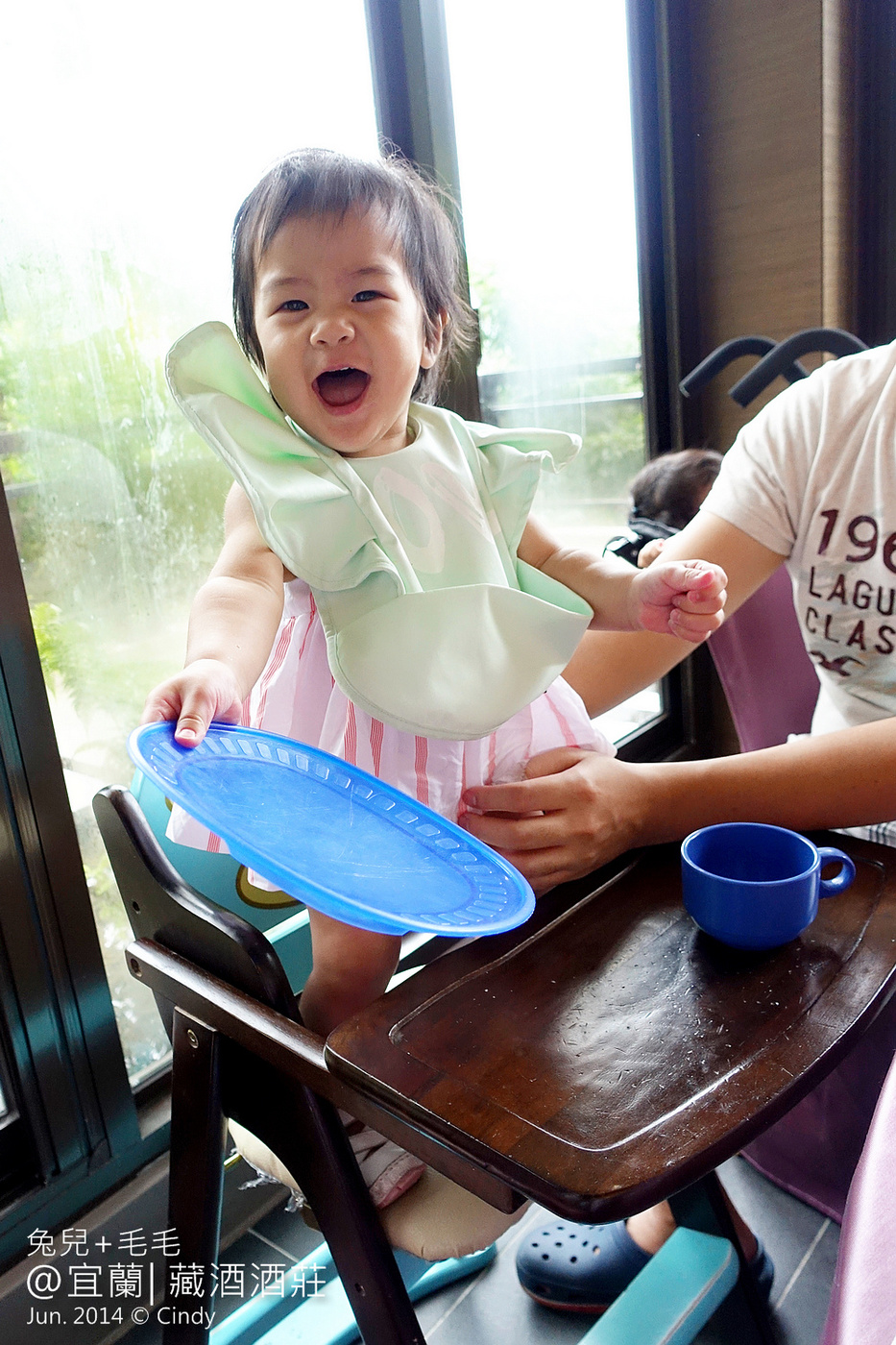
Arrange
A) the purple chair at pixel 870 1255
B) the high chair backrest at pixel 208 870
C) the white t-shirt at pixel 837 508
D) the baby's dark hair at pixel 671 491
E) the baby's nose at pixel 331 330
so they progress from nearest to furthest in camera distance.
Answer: the purple chair at pixel 870 1255 → the baby's nose at pixel 331 330 → the high chair backrest at pixel 208 870 → the white t-shirt at pixel 837 508 → the baby's dark hair at pixel 671 491

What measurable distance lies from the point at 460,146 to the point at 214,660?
1.53 metres

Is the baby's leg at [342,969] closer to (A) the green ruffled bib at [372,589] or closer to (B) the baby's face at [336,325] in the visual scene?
(A) the green ruffled bib at [372,589]

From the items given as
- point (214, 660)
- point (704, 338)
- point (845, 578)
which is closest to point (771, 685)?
point (845, 578)

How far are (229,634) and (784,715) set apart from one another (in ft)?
3.14

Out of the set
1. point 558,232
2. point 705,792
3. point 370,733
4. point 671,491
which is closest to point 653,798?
point 705,792

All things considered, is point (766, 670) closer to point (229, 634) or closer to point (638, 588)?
point (638, 588)

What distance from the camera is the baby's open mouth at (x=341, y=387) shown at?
0.90 m

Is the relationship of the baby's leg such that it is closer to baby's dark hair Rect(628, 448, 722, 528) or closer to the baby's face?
the baby's face

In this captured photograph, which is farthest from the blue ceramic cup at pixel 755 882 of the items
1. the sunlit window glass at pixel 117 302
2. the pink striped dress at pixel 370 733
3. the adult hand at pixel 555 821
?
the sunlit window glass at pixel 117 302

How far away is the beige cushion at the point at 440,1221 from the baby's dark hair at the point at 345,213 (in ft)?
2.79

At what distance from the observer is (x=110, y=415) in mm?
Result: 1360

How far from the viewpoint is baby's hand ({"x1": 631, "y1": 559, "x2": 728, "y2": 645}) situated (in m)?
0.87

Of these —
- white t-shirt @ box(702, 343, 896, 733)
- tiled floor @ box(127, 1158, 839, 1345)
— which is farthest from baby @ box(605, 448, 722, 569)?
tiled floor @ box(127, 1158, 839, 1345)

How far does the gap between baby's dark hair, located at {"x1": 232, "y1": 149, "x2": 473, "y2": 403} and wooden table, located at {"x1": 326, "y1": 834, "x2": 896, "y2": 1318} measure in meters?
0.66
